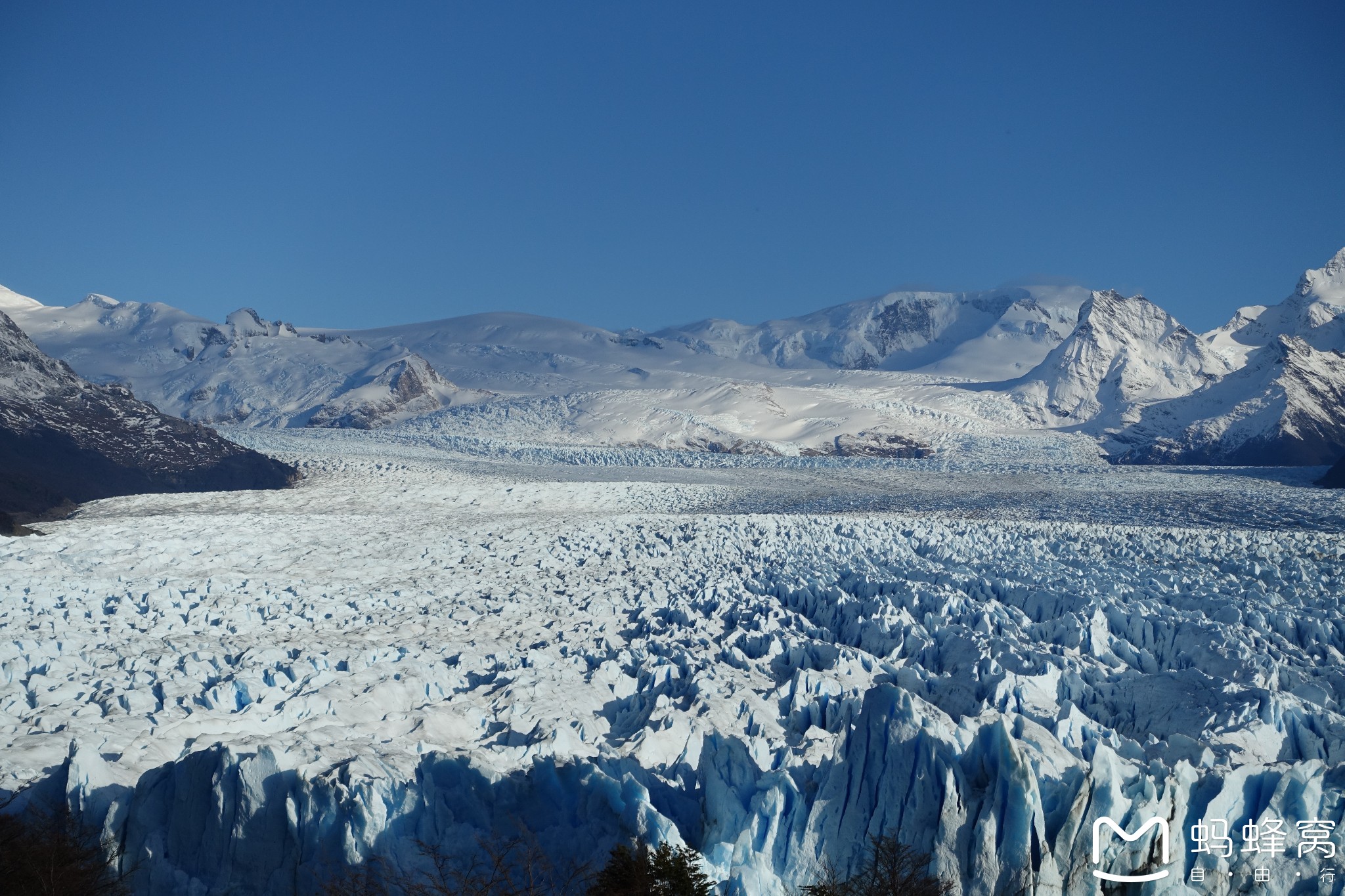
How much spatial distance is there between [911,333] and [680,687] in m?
110

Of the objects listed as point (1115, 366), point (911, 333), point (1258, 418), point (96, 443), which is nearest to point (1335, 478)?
point (1258, 418)

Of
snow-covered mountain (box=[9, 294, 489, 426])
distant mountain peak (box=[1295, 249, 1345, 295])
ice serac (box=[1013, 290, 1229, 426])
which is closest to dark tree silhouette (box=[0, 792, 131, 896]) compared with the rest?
snow-covered mountain (box=[9, 294, 489, 426])

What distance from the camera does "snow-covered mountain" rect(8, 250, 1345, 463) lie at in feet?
134

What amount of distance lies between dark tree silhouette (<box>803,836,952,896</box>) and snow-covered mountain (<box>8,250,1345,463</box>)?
33.2 meters

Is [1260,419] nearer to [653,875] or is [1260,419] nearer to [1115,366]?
[1115,366]

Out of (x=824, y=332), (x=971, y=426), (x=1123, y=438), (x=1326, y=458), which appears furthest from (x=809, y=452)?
(x=824, y=332)

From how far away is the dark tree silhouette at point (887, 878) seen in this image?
19.6 feet

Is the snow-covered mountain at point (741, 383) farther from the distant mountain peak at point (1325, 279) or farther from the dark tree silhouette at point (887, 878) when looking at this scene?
the dark tree silhouette at point (887, 878)

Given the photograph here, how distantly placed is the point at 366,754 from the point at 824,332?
110 meters

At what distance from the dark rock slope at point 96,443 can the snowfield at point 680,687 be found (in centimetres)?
259

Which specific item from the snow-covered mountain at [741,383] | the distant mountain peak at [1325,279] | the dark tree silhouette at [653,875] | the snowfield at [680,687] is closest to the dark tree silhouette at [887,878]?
the snowfield at [680,687]

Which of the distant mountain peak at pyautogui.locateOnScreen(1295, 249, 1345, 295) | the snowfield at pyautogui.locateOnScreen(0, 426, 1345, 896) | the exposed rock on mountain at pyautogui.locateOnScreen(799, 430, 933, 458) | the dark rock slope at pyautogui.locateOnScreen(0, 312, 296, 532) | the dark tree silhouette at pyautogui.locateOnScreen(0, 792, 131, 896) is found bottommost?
the dark tree silhouette at pyautogui.locateOnScreen(0, 792, 131, 896)

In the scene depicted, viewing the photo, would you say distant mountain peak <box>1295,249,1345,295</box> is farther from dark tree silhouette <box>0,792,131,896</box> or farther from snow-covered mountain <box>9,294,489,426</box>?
dark tree silhouette <box>0,792,131,896</box>

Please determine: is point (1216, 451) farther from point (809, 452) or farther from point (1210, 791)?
point (1210, 791)
